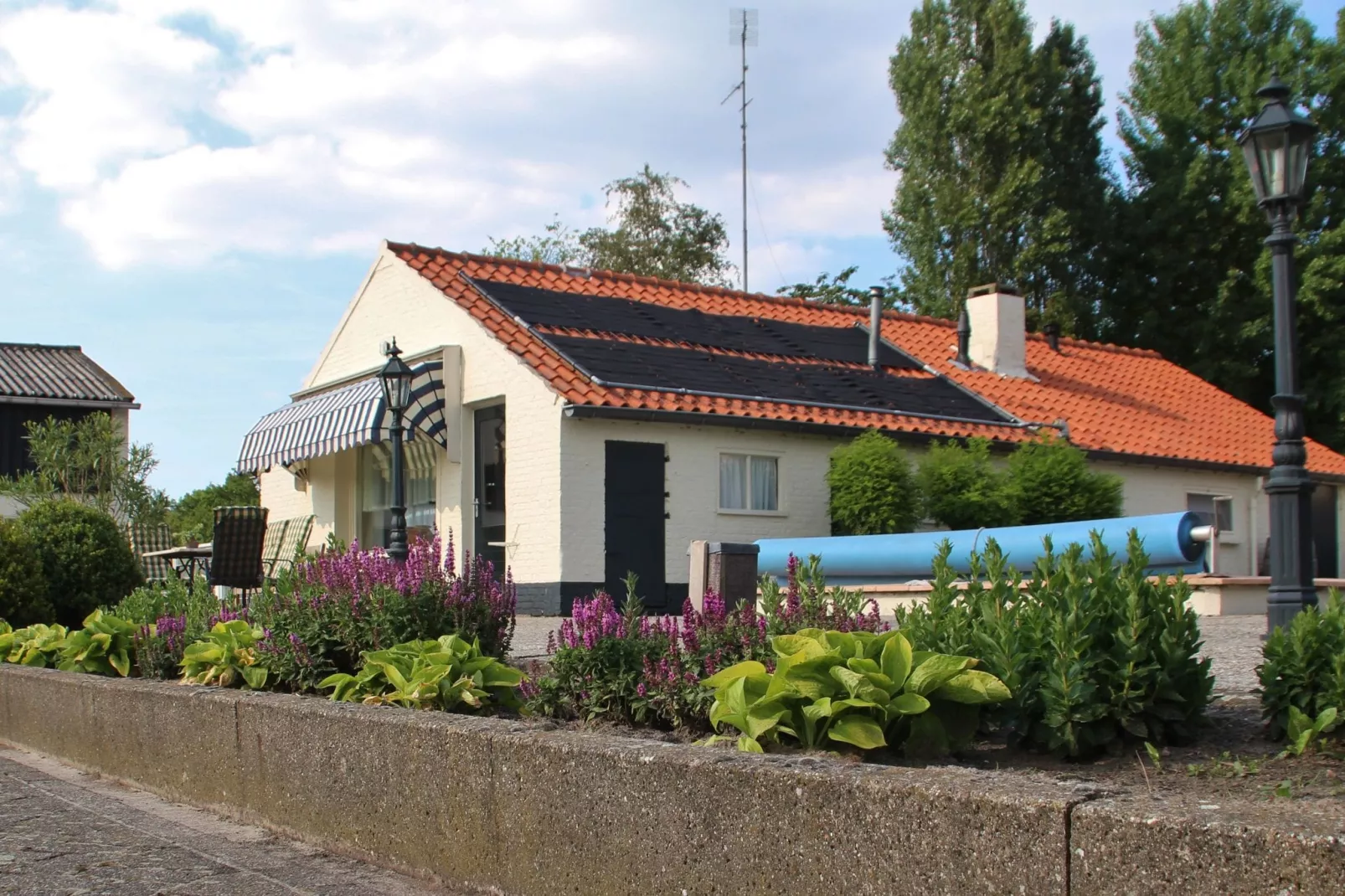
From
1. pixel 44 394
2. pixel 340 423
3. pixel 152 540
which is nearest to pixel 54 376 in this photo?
pixel 44 394

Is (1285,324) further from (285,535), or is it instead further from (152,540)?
(152,540)

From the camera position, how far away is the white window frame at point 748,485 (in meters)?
18.3

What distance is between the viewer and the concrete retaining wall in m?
2.99

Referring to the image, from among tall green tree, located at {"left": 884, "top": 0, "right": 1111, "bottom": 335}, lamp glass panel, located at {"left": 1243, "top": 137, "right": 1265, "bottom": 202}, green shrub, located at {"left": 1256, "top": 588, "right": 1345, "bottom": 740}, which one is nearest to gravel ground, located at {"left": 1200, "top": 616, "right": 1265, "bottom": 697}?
green shrub, located at {"left": 1256, "top": 588, "right": 1345, "bottom": 740}

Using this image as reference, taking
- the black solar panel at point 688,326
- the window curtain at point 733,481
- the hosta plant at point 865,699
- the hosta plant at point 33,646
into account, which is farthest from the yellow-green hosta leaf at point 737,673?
the black solar panel at point 688,326

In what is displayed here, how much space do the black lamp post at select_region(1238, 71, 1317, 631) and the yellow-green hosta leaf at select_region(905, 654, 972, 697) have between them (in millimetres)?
3572

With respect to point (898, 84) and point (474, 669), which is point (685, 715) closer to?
point (474, 669)

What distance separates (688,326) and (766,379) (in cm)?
197

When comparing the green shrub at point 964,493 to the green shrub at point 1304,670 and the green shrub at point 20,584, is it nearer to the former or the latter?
the green shrub at point 20,584

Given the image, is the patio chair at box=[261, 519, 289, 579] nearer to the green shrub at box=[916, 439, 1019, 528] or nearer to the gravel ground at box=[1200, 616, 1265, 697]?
the green shrub at box=[916, 439, 1019, 528]

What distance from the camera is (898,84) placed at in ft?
123

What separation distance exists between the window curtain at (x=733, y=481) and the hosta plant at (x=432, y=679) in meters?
11.7

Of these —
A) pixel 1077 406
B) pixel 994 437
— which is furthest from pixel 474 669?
pixel 1077 406

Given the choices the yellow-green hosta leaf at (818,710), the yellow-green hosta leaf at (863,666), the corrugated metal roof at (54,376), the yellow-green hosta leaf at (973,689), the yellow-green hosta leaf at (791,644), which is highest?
the corrugated metal roof at (54,376)
